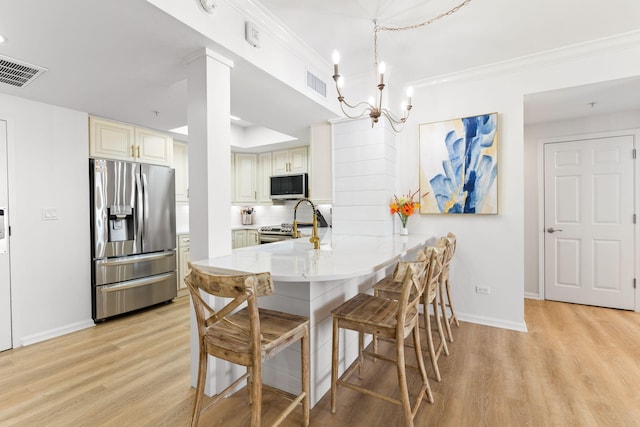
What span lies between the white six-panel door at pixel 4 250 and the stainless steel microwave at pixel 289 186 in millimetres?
3273

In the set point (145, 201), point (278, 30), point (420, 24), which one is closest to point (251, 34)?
point (278, 30)

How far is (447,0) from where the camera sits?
6.88ft

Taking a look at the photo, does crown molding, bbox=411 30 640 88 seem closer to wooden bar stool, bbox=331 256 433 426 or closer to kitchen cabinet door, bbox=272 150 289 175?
wooden bar stool, bbox=331 256 433 426

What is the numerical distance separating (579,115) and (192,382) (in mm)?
4922

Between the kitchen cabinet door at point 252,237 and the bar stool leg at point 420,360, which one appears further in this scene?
the kitchen cabinet door at point 252,237

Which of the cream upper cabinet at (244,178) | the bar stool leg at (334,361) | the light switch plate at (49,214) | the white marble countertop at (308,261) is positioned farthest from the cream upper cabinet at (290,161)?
the bar stool leg at (334,361)

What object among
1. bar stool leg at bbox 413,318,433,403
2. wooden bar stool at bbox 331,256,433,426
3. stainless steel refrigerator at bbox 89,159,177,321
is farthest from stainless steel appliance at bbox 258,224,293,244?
bar stool leg at bbox 413,318,433,403

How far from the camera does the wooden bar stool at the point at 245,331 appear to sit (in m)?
1.30

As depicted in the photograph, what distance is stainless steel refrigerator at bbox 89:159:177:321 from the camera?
332cm

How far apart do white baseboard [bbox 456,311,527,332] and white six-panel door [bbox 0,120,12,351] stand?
4.36 m

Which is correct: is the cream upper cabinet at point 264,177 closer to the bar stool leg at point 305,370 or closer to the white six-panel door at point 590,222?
the bar stool leg at point 305,370

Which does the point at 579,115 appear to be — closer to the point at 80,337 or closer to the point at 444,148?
the point at 444,148

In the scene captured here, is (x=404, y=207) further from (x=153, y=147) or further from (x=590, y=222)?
(x=153, y=147)

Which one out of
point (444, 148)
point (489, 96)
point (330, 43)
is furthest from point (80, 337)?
point (489, 96)
